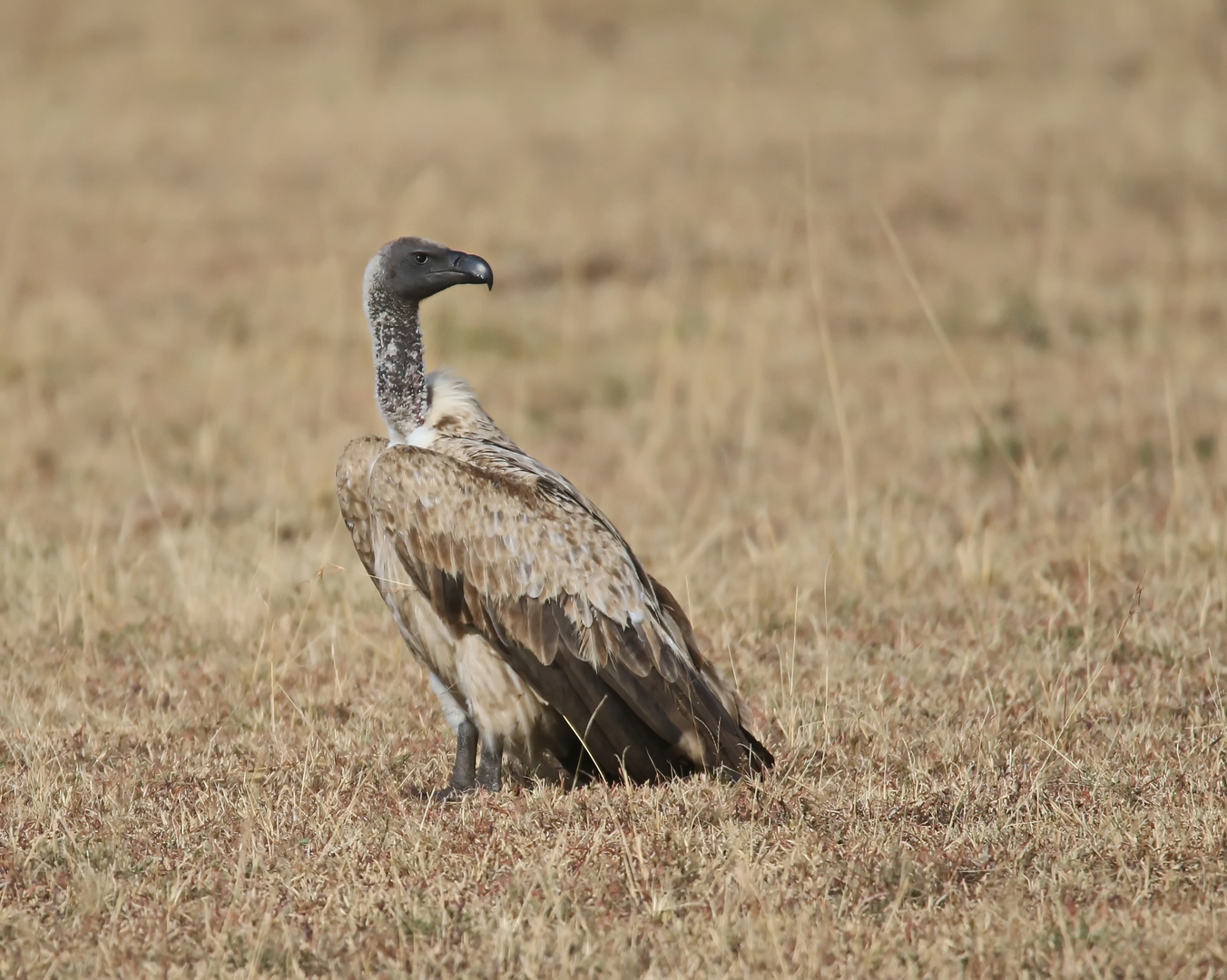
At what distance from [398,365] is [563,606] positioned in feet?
3.65

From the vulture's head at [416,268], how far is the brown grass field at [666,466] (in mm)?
1409

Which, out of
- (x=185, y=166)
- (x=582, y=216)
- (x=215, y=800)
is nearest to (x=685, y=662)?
(x=215, y=800)

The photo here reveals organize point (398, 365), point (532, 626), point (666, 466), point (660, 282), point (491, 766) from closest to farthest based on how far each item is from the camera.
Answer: point (532, 626)
point (491, 766)
point (398, 365)
point (666, 466)
point (660, 282)

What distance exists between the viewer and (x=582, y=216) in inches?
674

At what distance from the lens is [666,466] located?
10.4 m

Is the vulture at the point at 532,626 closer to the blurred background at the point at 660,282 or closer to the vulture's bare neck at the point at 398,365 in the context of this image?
the vulture's bare neck at the point at 398,365

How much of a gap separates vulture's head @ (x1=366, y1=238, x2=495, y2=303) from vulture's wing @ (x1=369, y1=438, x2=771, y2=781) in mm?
763

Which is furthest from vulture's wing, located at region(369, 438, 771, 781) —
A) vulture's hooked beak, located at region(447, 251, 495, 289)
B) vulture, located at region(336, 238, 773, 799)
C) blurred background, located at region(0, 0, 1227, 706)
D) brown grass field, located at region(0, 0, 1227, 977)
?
blurred background, located at region(0, 0, 1227, 706)

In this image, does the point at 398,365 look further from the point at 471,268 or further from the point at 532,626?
the point at 532,626

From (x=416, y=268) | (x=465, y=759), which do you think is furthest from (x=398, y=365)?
(x=465, y=759)

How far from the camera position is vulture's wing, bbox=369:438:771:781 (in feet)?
16.3

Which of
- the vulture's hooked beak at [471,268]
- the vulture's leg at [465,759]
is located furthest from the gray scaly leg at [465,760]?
the vulture's hooked beak at [471,268]

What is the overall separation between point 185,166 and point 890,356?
10.0m

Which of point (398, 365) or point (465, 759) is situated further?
point (398, 365)
